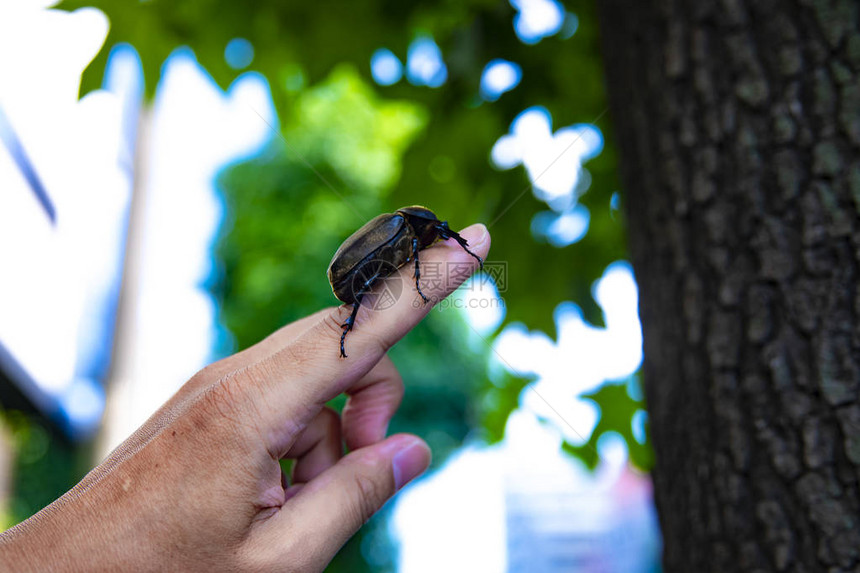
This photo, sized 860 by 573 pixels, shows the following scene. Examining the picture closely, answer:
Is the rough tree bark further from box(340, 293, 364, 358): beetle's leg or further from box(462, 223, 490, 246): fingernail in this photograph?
box(340, 293, 364, 358): beetle's leg

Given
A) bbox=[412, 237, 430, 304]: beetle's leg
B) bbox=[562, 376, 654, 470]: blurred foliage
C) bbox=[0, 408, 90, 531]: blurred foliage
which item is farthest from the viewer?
bbox=[0, 408, 90, 531]: blurred foliage

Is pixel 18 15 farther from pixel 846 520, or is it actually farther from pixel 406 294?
pixel 846 520

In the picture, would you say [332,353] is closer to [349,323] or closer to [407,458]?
[349,323]

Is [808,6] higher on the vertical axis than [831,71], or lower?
higher

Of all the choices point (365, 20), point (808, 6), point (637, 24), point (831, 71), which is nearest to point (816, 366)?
point (831, 71)

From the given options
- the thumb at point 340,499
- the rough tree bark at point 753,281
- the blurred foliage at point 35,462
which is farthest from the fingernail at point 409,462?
the blurred foliage at point 35,462

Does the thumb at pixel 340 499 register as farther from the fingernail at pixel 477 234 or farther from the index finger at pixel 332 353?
the fingernail at pixel 477 234

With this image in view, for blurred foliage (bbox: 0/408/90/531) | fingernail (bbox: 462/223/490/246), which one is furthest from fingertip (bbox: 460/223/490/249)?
blurred foliage (bbox: 0/408/90/531)

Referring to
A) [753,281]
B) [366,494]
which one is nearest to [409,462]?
[366,494]
